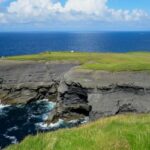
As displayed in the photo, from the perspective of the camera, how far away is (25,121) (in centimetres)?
6153

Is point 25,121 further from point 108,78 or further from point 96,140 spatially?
point 96,140

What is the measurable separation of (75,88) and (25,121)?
10085 mm

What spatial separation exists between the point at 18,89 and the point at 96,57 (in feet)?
63.8

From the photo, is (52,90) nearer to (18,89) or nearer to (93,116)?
(18,89)

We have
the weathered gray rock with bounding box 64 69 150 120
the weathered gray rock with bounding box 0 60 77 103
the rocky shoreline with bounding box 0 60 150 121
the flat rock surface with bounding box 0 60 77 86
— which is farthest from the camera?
the flat rock surface with bounding box 0 60 77 86

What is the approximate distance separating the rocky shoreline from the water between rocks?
217 cm

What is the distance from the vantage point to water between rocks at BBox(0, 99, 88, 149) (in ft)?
176

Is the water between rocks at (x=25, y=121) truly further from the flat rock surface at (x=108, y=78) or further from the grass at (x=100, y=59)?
the grass at (x=100, y=59)

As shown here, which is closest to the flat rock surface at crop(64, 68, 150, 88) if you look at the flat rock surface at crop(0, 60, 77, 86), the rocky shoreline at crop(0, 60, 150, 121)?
the rocky shoreline at crop(0, 60, 150, 121)

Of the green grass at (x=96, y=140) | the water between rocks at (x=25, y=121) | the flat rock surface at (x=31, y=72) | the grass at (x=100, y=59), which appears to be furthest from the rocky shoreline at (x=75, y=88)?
the green grass at (x=96, y=140)

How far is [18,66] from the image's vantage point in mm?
80250

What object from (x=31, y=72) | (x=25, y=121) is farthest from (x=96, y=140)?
(x=31, y=72)

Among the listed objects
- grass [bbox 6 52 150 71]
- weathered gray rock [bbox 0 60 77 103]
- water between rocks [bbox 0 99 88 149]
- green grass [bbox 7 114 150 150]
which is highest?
green grass [bbox 7 114 150 150]

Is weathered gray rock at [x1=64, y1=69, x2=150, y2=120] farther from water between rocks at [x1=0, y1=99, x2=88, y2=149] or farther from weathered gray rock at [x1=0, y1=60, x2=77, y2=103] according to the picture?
weathered gray rock at [x1=0, y1=60, x2=77, y2=103]
